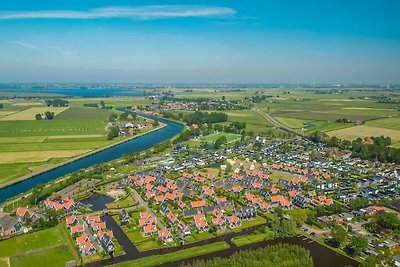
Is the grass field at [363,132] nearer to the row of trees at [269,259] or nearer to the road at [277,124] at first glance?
the road at [277,124]

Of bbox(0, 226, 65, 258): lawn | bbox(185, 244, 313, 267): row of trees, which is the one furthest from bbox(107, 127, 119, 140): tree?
bbox(185, 244, 313, 267): row of trees

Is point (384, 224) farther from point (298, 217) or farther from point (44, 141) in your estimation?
point (44, 141)

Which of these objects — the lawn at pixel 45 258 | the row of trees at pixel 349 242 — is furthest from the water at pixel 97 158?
the row of trees at pixel 349 242

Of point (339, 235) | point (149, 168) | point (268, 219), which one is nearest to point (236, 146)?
point (149, 168)

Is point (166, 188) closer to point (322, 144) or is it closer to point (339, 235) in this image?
point (339, 235)

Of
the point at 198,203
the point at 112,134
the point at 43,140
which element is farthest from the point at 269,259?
the point at 43,140
